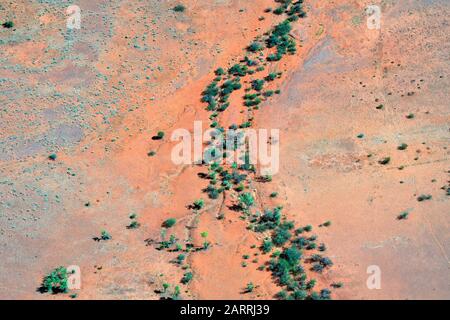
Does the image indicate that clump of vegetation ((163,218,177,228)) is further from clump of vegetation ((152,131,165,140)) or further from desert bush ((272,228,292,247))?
clump of vegetation ((152,131,165,140))

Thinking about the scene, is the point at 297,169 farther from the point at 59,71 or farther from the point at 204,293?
the point at 59,71

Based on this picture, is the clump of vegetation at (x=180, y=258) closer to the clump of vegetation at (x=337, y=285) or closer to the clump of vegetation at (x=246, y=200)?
the clump of vegetation at (x=246, y=200)

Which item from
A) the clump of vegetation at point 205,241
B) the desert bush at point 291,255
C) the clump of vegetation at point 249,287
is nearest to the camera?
the clump of vegetation at point 249,287

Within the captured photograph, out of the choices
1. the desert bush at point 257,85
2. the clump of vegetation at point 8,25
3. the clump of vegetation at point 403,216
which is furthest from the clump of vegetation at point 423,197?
the clump of vegetation at point 8,25

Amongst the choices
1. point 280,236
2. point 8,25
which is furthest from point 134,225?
point 8,25

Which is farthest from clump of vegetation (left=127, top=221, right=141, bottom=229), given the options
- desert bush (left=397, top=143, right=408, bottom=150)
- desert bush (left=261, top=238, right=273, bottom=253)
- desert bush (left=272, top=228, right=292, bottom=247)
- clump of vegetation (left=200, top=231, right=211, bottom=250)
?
desert bush (left=397, top=143, right=408, bottom=150)

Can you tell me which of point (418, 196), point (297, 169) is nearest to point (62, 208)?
point (297, 169)

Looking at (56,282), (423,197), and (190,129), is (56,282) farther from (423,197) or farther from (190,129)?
(423,197)
